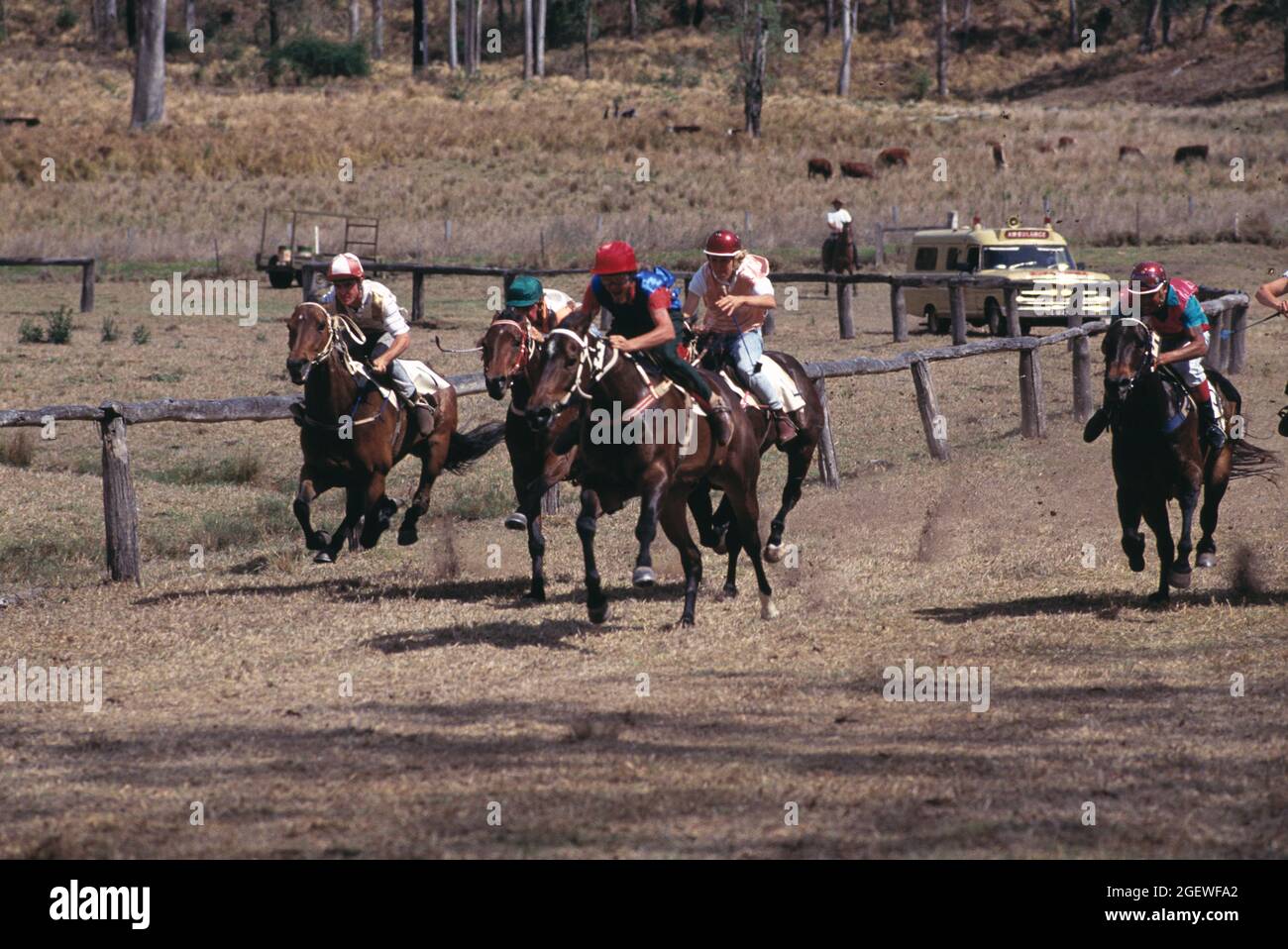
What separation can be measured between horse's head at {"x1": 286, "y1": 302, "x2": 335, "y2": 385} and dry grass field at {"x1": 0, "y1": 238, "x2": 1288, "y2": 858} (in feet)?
5.42

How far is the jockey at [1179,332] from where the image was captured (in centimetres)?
1204

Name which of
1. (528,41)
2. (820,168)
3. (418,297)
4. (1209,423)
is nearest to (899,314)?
(418,297)

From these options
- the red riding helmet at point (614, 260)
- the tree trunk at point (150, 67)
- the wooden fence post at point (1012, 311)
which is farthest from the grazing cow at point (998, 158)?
the red riding helmet at point (614, 260)

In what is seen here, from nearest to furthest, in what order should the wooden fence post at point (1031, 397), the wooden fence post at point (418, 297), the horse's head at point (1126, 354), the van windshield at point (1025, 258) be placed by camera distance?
the horse's head at point (1126, 354), the wooden fence post at point (1031, 397), the van windshield at point (1025, 258), the wooden fence post at point (418, 297)

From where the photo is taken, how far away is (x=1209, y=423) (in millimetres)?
12203

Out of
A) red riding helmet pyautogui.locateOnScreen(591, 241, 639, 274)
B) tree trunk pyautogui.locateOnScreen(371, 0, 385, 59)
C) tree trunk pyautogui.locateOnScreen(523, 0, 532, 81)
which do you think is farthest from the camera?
tree trunk pyautogui.locateOnScreen(371, 0, 385, 59)

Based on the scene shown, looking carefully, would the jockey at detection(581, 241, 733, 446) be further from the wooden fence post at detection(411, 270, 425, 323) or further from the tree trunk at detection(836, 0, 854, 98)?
the tree trunk at detection(836, 0, 854, 98)

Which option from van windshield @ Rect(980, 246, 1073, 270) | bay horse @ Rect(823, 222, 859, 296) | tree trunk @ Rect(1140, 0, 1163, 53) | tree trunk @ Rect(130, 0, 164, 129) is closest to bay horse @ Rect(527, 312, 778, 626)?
van windshield @ Rect(980, 246, 1073, 270)

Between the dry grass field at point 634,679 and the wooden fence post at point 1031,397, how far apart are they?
95 cm

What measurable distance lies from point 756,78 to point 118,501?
61.4 metres

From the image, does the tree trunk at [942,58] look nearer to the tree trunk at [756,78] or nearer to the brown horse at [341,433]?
Answer: the tree trunk at [756,78]

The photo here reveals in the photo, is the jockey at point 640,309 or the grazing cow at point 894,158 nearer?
the jockey at point 640,309

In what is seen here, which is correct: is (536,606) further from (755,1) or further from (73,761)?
(755,1)

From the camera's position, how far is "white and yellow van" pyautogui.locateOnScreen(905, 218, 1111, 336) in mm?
29812
